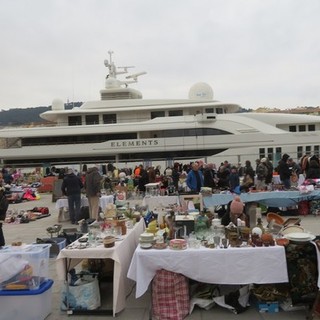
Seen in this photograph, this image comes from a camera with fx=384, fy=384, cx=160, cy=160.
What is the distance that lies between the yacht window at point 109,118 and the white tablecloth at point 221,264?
2486cm

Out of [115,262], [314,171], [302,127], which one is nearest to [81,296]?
[115,262]

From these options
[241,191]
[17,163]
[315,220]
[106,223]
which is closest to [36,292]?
[106,223]

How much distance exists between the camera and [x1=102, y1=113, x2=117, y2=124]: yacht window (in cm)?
2842

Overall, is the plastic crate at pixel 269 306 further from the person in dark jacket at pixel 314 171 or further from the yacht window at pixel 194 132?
the yacht window at pixel 194 132

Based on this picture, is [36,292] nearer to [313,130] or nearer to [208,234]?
[208,234]

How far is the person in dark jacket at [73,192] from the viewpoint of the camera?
1009 cm

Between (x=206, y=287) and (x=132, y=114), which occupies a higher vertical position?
(x=132, y=114)

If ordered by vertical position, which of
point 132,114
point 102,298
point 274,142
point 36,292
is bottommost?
point 102,298

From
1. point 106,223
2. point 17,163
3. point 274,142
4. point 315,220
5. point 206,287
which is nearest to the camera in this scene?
point 206,287

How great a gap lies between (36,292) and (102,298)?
37.7 inches

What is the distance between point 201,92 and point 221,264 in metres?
27.2

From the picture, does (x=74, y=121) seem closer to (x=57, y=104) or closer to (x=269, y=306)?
(x=57, y=104)

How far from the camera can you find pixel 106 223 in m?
5.19

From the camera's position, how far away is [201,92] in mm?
30359
